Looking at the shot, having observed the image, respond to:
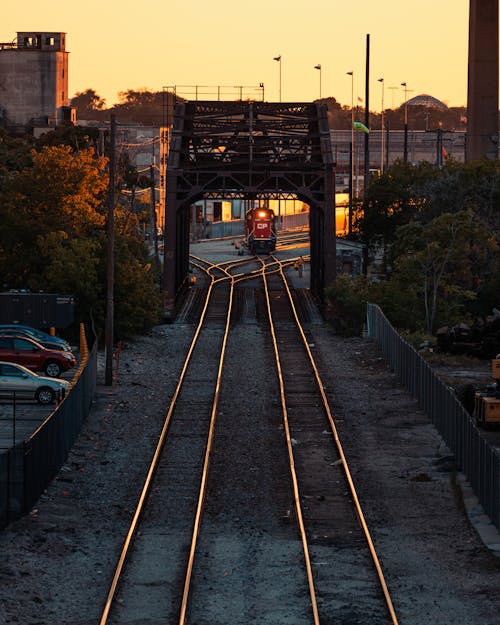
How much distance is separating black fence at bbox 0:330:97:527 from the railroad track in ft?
7.39

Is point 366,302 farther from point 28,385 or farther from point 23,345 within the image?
point 28,385

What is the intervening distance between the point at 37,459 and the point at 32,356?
63.3 ft

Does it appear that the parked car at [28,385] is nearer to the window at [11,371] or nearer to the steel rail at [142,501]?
the window at [11,371]

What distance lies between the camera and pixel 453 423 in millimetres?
32344

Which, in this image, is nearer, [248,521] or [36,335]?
[248,521]

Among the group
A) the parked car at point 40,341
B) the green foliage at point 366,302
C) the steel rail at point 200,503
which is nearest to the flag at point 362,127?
the green foliage at point 366,302

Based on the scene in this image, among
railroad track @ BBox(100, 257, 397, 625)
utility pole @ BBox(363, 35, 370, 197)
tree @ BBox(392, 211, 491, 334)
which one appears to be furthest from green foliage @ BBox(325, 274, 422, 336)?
utility pole @ BBox(363, 35, 370, 197)

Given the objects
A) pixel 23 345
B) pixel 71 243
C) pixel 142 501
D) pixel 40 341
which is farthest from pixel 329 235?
pixel 142 501

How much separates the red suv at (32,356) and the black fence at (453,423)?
486 inches

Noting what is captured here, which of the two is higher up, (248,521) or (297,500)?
(297,500)

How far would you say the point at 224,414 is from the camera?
127 ft

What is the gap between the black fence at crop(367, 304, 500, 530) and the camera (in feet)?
84.4

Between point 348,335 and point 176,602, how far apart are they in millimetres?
41865

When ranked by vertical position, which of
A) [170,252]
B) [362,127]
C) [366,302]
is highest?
[362,127]
